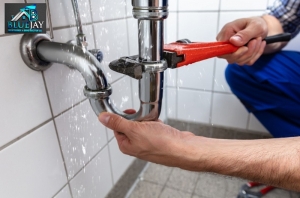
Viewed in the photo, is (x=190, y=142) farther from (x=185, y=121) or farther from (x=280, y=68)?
(x=185, y=121)

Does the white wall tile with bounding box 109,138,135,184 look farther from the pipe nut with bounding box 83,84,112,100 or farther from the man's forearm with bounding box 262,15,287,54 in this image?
the man's forearm with bounding box 262,15,287,54

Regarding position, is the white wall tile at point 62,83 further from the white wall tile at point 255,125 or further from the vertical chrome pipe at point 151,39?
the white wall tile at point 255,125

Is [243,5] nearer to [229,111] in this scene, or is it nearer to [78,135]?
[229,111]

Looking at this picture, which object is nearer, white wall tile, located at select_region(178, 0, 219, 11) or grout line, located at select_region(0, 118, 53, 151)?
grout line, located at select_region(0, 118, 53, 151)

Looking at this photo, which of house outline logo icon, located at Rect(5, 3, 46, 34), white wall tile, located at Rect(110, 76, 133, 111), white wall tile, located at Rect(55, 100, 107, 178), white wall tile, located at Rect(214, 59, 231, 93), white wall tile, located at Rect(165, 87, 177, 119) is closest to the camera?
house outline logo icon, located at Rect(5, 3, 46, 34)

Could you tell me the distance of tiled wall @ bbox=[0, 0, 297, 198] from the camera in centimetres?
36

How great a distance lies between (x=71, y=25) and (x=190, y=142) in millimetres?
295

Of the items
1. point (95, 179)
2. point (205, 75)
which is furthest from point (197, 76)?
point (95, 179)

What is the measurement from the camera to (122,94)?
65 cm

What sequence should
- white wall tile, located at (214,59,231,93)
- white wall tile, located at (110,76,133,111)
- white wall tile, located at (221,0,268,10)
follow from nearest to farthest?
white wall tile, located at (110,76,133,111), white wall tile, located at (221,0,268,10), white wall tile, located at (214,59,231,93)

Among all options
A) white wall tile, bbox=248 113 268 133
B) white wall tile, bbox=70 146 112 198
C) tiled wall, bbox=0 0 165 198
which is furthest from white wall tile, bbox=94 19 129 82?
white wall tile, bbox=248 113 268 133

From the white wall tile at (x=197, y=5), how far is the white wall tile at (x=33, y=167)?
1.98ft

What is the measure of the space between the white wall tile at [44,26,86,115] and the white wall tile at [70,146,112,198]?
0.17 meters

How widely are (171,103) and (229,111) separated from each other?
0.23 metres
